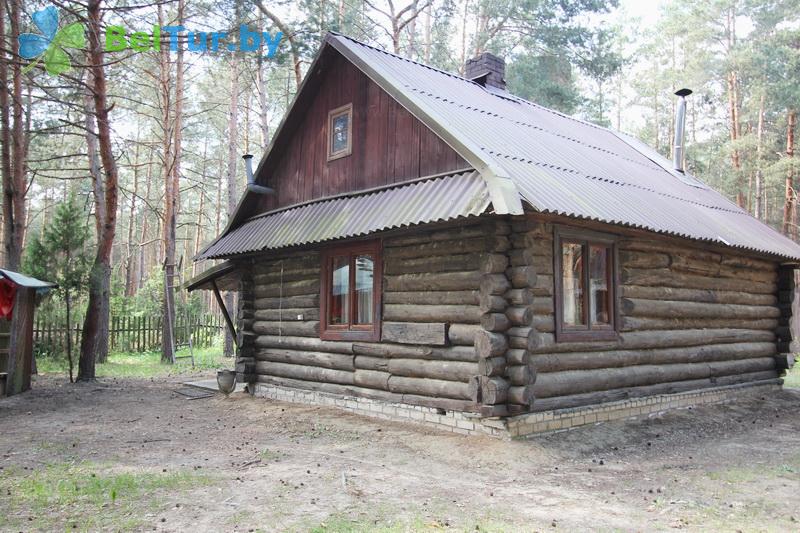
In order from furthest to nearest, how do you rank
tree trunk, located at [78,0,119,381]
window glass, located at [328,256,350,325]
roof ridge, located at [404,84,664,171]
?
tree trunk, located at [78,0,119,381] → window glass, located at [328,256,350,325] → roof ridge, located at [404,84,664,171]

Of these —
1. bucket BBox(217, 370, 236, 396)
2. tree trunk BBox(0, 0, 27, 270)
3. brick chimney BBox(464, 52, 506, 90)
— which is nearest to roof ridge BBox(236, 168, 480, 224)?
bucket BBox(217, 370, 236, 396)

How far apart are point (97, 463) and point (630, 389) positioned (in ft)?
24.4

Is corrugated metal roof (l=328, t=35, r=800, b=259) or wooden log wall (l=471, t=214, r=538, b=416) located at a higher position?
corrugated metal roof (l=328, t=35, r=800, b=259)

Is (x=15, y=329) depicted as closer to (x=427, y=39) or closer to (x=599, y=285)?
(x=599, y=285)

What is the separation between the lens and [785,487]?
6.71 meters

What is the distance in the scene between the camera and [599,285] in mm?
9688

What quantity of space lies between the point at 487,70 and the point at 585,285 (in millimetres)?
6773

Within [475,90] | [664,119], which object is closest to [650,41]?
[664,119]

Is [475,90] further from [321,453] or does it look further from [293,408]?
[321,453]

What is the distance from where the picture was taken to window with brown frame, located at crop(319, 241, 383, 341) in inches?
399

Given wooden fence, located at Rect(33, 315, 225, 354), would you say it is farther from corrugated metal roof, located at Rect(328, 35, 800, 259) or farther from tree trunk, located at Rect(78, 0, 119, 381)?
corrugated metal roof, located at Rect(328, 35, 800, 259)

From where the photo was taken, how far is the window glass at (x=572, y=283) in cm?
916

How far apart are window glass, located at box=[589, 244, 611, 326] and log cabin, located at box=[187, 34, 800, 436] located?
29 millimetres

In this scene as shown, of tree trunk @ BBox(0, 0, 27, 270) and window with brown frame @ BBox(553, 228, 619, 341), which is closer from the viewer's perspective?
window with brown frame @ BBox(553, 228, 619, 341)
